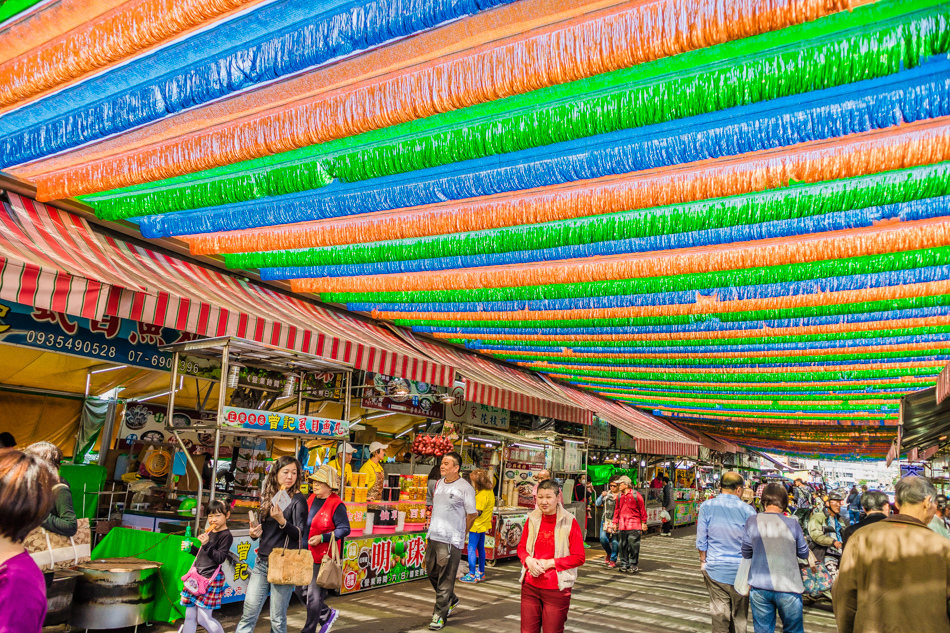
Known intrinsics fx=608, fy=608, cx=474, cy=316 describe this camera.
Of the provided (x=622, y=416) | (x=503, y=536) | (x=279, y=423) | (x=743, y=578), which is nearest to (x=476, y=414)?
(x=503, y=536)

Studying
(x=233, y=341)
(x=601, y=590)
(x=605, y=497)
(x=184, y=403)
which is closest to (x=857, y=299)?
(x=601, y=590)

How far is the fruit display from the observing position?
10.1 meters

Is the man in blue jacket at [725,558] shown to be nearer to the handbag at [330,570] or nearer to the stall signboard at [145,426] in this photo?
the handbag at [330,570]

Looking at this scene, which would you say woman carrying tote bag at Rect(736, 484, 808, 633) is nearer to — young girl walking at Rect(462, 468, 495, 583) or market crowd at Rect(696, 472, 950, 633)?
market crowd at Rect(696, 472, 950, 633)

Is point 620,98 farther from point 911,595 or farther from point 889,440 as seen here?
point 889,440

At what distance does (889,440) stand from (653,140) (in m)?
22.1

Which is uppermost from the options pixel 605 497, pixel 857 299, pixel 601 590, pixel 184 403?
pixel 857 299

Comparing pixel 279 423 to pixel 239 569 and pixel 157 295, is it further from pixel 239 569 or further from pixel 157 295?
pixel 157 295

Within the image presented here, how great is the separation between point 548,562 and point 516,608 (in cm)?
348

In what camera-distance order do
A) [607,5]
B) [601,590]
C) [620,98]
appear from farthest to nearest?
[601,590]
[620,98]
[607,5]

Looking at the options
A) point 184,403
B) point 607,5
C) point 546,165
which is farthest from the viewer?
point 184,403

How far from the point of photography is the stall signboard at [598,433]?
17181 mm

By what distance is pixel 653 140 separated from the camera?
3531 millimetres

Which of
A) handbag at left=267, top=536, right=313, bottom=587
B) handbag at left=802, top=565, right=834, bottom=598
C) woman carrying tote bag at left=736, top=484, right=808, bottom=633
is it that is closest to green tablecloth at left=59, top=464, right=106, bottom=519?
handbag at left=267, top=536, right=313, bottom=587
